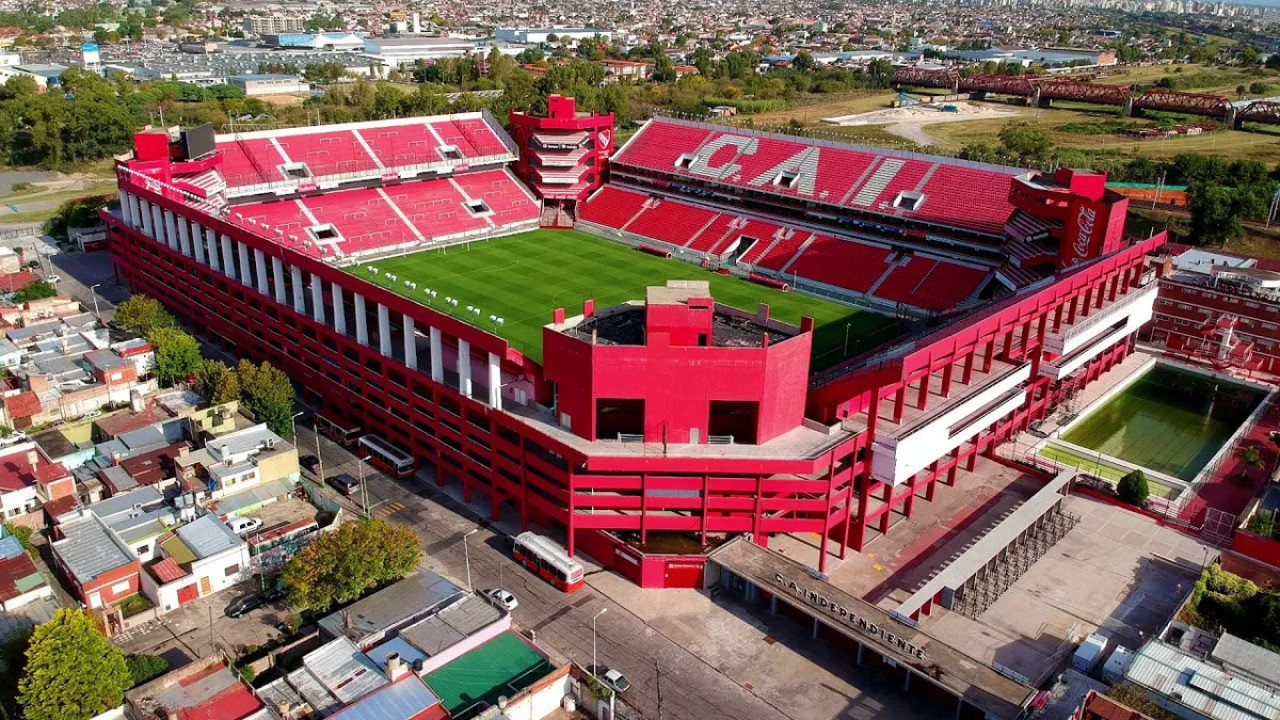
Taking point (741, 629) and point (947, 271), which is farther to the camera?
point (947, 271)

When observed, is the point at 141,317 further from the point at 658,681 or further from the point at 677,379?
the point at 658,681

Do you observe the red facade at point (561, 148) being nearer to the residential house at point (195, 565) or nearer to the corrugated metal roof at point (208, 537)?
the corrugated metal roof at point (208, 537)

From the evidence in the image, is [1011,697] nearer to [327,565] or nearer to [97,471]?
→ [327,565]

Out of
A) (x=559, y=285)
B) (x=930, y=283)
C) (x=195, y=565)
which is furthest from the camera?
(x=559, y=285)

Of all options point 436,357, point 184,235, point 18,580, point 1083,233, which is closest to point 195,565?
point 18,580

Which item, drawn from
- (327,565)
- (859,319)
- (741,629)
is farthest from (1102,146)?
(327,565)

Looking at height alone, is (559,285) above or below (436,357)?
below

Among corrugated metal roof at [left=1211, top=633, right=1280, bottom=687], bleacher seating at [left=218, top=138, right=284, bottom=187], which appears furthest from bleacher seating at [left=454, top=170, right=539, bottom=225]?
corrugated metal roof at [left=1211, top=633, right=1280, bottom=687]
